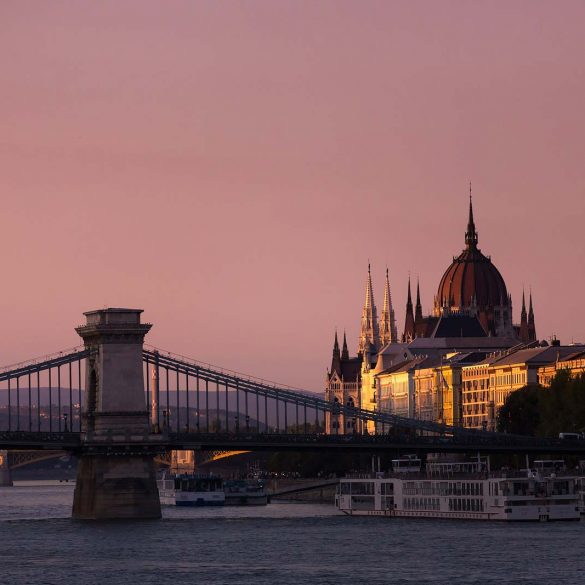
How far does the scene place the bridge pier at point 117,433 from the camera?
130 meters

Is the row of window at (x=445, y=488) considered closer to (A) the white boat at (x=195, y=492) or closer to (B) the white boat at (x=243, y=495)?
(A) the white boat at (x=195, y=492)

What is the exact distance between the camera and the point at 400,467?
146 m

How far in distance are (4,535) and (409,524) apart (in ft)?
62.7

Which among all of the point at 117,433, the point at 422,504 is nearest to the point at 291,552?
the point at 117,433

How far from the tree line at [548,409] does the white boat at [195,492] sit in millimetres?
21051

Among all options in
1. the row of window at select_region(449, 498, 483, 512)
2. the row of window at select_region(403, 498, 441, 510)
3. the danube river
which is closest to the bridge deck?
the row of window at select_region(403, 498, 441, 510)

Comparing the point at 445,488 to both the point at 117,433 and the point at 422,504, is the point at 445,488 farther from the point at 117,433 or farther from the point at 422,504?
the point at 117,433

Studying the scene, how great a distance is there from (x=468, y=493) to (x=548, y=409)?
4951 cm

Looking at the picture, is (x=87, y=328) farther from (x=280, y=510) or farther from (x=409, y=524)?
(x=280, y=510)

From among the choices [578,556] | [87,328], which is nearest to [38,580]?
[578,556]

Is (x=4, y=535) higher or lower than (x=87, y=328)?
lower

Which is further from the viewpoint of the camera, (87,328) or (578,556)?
(87,328)

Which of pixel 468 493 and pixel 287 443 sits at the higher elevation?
pixel 287 443

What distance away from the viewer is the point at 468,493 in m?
133
